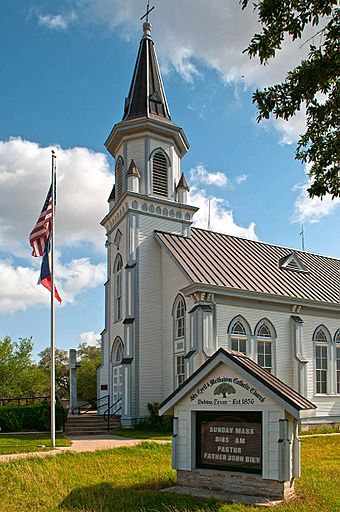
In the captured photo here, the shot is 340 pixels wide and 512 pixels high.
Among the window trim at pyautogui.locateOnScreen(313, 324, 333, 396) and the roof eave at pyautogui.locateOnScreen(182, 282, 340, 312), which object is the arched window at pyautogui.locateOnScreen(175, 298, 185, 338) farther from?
the window trim at pyautogui.locateOnScreen(313, 324, 333, 396)

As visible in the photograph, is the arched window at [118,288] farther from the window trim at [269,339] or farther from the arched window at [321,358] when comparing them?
the arched window at [321,358]

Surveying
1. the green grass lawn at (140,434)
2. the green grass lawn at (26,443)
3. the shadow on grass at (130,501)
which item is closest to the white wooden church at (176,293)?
the green grass lawn at (140,434)

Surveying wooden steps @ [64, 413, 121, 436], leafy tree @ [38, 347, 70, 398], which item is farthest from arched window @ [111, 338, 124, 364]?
leafy tree @ [38, 347, 70, 398]

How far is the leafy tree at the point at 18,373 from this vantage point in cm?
3553

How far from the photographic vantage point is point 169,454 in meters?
15.8

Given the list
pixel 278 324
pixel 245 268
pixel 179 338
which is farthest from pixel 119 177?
pixel 278 324

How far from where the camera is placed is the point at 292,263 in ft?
99.0

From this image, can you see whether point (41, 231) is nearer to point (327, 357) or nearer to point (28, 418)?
point (28, 418)

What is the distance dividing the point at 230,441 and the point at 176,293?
14.3 m

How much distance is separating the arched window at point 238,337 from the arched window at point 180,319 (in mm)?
2180

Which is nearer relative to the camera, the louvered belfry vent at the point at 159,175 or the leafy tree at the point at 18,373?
the louvered belfry vent at the point at 159,175

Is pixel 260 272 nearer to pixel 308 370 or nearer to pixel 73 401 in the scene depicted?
pixel 308 370

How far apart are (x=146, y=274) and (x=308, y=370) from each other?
9258 millimetres

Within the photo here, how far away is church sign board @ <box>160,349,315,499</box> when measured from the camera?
9.88 meters
